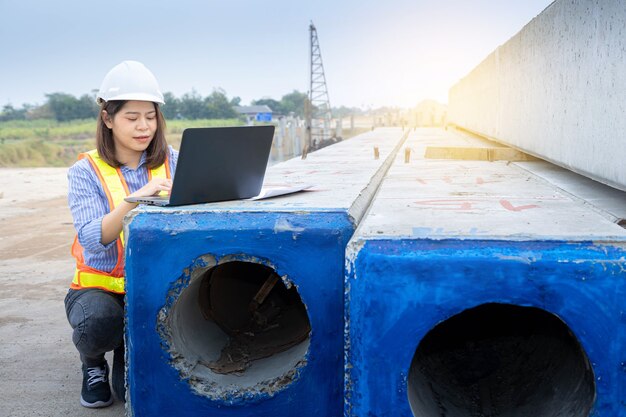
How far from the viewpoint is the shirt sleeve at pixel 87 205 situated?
10.5 ft

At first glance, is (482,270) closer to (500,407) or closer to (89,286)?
(500,407)

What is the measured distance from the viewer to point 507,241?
7.47 feet

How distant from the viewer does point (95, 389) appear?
3697 millimetres

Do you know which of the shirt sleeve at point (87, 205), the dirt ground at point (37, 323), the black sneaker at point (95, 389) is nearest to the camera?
the shirt sleeve at point (87, 205)

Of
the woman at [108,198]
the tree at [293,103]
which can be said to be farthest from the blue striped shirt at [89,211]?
the tree at [293,103]

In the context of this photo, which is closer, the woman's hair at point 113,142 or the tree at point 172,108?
the woman's hair at point 113,142

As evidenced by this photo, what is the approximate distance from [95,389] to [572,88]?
3.19 m

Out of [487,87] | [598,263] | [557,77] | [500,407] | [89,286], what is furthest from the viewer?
[487,87]

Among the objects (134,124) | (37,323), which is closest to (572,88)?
(134,124)

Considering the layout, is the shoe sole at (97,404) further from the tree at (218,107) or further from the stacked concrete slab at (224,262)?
the tree at (218,107)

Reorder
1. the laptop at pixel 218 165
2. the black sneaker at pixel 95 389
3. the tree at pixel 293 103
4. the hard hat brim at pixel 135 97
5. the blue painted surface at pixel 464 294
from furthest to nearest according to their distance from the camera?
the tree at pixel 293 103
the black sneaker at pixel 95 389
the hard hat brim at pixel 135 97
the laptop at pixel 218 165
the blue painted surface at pixel 464 294

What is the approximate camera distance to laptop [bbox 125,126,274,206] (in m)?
2.79

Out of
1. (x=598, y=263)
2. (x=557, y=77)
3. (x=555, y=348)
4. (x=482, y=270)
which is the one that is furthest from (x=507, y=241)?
(x=557, y=77)

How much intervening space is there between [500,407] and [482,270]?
1.11 meters
